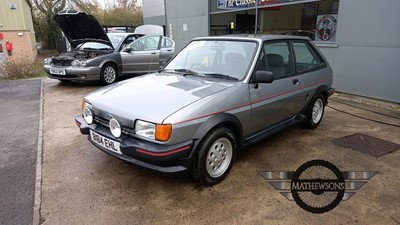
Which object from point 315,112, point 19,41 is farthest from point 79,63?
point 19,41

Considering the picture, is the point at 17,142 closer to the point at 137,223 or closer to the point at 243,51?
the point at 137,223

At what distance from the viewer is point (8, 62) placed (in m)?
10.4

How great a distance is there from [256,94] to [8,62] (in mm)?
10236

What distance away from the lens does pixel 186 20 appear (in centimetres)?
1244

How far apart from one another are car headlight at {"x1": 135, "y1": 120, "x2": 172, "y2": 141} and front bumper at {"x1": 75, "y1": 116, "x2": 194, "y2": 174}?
0.23 ft

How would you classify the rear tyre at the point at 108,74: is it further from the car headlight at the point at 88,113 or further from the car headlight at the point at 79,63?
the car headlight at the point at 88,113

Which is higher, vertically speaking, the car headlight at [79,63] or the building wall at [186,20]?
the building wall at [186,20]

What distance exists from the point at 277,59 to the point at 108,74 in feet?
19.2

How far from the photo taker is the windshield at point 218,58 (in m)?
3.54

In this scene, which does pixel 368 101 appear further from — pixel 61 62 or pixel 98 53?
pixel 61 62

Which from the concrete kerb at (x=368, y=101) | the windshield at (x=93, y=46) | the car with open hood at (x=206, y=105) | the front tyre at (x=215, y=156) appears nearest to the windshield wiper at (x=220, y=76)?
the car with open hood at (x=206, y=105)

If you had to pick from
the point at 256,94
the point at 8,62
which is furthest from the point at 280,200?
the point at 8,62

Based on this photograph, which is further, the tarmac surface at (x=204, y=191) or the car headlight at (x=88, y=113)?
the car headlight at (x=88, y=113)

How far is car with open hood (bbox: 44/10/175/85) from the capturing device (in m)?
7.87
